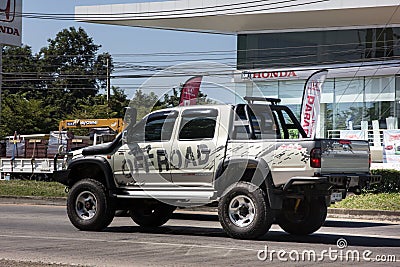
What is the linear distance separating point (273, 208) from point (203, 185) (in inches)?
57.9

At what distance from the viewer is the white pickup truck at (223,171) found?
496 inches

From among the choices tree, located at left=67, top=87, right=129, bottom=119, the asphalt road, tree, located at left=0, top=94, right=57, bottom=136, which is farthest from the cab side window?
tree, located at left=0, top=94, right=57, bottom=136

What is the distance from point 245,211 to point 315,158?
5.10 feet

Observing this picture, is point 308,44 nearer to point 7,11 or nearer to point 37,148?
point 37,148

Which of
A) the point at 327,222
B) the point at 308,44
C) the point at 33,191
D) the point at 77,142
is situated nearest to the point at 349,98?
the point at 308,44

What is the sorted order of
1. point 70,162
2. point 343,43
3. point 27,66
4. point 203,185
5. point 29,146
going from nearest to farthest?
1. point 203,185
2. point 70,162
3. point 29,146
4. point 343,43
5. point 27,66

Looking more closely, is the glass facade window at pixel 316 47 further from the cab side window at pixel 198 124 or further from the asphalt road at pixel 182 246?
the cab side window at pixel 198 124

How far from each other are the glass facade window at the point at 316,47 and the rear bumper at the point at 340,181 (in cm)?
3126

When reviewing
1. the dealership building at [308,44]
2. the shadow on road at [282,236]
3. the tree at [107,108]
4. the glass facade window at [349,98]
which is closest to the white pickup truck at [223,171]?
the shadow on road at [282,236]

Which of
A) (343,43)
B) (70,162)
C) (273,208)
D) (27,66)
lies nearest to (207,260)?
(273,208)

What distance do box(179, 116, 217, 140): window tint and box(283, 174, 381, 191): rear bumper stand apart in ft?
6.26

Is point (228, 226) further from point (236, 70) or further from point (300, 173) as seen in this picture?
point (236, 70)

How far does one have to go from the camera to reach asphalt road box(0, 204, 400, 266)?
10.6 metres

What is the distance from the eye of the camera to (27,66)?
82.6 m
